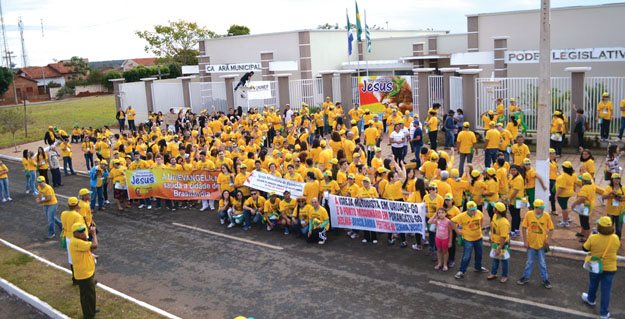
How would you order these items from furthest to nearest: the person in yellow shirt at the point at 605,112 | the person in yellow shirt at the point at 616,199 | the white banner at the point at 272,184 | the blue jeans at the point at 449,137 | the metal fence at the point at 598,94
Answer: the blue jeans at the point at 449,137 < the metal fence at the point at 598,94 < the person in yellow shirt at the point at 605,112 < the white banner at the point at 272,184 < the person in yellow shirt at the point at 616,199

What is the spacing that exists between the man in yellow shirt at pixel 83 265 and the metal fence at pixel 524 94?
16.0 m

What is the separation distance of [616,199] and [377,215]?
14.9 ft

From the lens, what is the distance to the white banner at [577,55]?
68.7 ft

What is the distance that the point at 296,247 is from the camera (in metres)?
12.1

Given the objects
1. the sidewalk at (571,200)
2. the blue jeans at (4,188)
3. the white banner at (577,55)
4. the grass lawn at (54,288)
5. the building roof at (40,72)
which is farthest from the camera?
the building roof at (40,72)

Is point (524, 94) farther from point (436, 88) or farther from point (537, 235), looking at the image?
point (537, 235)

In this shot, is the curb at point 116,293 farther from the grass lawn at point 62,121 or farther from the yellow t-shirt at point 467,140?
the grass lawn at point 62,121

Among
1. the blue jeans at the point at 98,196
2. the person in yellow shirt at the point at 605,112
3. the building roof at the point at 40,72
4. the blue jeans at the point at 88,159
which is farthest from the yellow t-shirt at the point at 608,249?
the building roof at the point at 40,72

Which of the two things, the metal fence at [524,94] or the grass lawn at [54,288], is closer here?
the grass lawn at [54,288]

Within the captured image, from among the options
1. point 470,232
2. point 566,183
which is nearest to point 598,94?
point 566,183

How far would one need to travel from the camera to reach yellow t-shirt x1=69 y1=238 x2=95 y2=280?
29.7 ft

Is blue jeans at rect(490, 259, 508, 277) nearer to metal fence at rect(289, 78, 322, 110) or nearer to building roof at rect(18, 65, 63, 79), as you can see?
metal fence at rect(289, 78, 322, 110)

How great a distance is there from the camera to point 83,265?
29.9 ft

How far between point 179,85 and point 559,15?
22.1 meters
